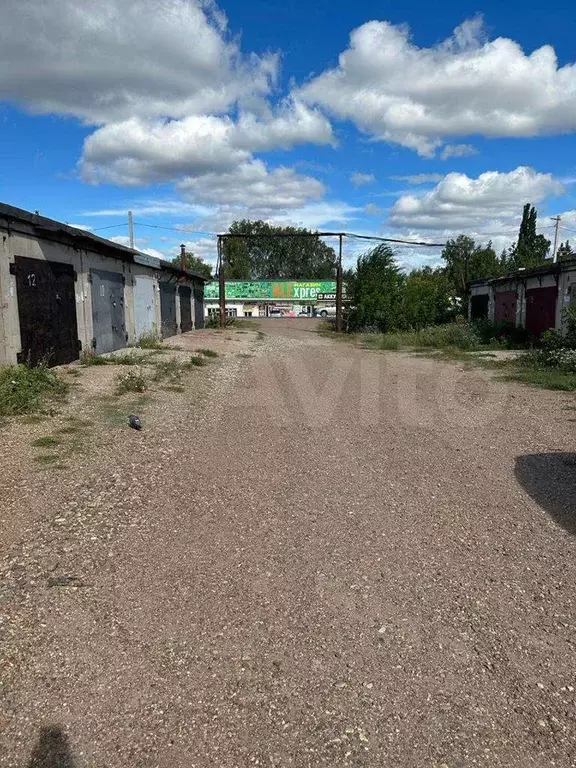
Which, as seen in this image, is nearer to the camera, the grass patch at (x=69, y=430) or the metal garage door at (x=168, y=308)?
the grass patch at (x=69, y=430)

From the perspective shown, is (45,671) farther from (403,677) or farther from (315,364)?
(315,364)

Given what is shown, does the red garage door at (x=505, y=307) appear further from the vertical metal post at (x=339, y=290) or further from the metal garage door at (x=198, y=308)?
the metal garage door at (x=198, y=308)

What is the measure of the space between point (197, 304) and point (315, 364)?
15.6 m

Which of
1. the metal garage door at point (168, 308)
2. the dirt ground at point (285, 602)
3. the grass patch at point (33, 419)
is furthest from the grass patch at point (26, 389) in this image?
the metal garage door at point (168, 308)

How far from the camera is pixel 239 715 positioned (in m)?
2.56

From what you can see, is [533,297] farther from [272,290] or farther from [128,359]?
[272,290]

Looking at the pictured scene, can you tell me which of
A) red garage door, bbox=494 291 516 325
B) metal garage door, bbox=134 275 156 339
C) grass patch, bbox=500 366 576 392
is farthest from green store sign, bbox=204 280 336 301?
grass patch, bbox=500 366 576 392

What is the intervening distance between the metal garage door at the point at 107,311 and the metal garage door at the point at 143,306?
145cm

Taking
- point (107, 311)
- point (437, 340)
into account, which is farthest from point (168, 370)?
point (437, 340)

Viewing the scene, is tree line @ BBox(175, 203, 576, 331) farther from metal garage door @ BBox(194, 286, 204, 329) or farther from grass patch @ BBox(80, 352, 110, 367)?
grass patch @ BBox(80, 352, 110, 367)

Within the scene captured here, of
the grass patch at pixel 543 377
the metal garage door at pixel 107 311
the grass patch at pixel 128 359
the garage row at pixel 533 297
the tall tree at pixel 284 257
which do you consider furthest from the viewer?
the tall tree at pixel 284 257

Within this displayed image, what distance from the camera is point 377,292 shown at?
30375mm

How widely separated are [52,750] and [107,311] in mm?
14442

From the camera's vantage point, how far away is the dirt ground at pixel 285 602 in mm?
2465
